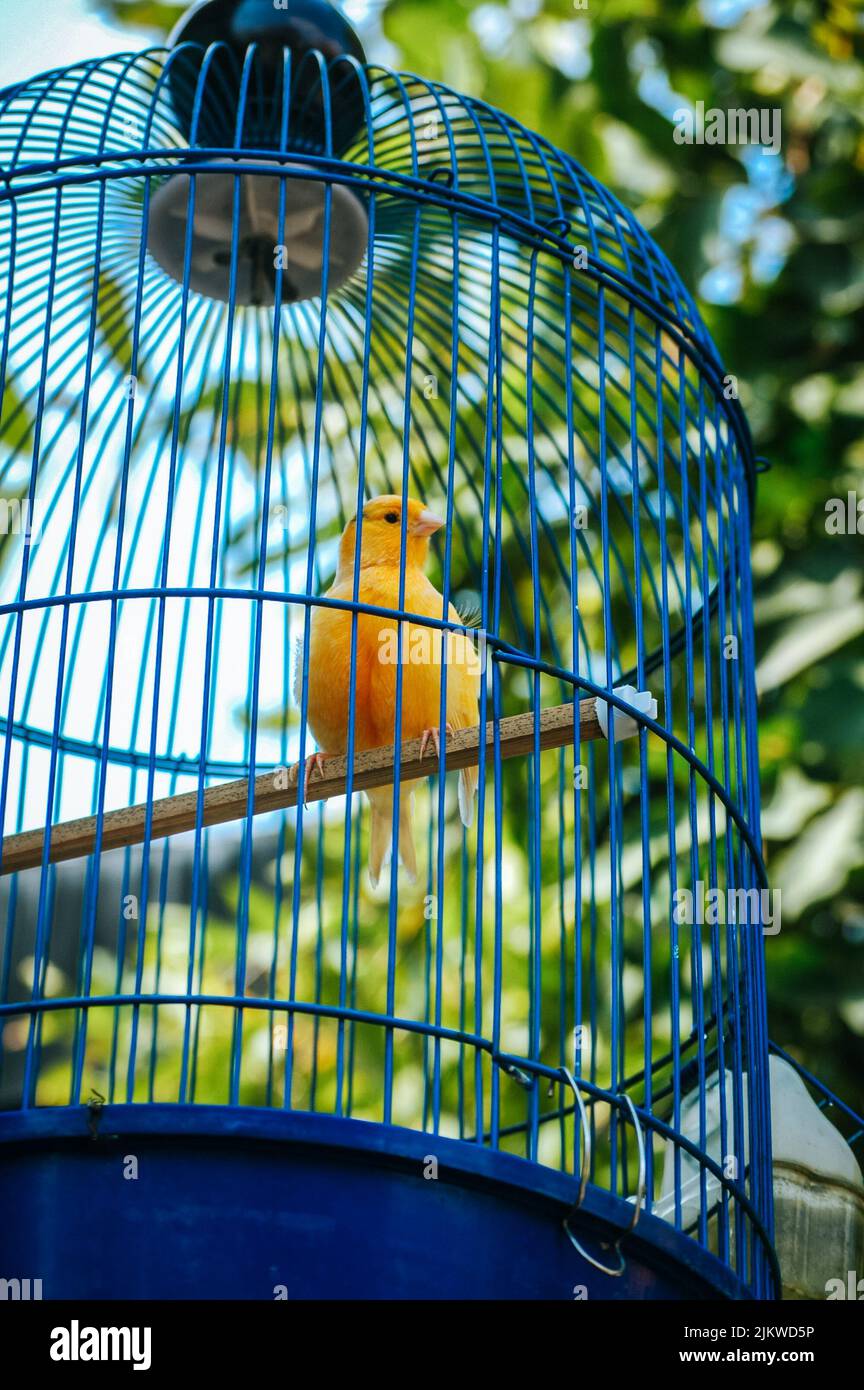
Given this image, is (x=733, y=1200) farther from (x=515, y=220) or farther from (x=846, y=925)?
(x=846, y=925)

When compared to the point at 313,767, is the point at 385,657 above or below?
above

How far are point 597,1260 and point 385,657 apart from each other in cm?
151

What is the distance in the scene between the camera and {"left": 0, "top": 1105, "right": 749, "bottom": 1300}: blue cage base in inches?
112

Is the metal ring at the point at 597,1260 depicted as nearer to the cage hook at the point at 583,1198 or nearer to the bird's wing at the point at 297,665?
the cage hook at the point at 583,1198

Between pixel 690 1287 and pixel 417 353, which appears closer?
pixel 690 1287

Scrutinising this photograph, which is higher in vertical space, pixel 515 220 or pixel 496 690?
pixel 515 220

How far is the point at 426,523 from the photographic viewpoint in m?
4.34

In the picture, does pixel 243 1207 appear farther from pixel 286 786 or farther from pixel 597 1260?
pixel 286 786

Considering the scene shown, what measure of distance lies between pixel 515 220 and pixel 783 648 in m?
2.63

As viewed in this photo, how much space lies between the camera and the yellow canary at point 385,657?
4098mm

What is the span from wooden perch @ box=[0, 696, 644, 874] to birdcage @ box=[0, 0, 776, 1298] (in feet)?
0.04

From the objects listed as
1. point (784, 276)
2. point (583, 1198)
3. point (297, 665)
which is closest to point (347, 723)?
point (297, 665)

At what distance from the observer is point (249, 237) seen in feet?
14.2
